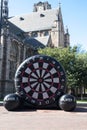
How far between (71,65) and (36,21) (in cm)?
2916

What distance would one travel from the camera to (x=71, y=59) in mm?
48781

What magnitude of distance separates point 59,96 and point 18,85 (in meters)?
2.16

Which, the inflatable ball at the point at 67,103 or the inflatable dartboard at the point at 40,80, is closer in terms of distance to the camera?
the inflatable ball at the point at 67,103

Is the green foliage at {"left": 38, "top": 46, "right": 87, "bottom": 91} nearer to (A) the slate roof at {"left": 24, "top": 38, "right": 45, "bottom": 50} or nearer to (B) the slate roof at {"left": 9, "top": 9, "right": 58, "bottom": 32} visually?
(A) the slate roof at {"left": 24, "top": 38, "right": 45, "bottom": 50}

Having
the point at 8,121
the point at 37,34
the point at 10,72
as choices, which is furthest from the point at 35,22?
the point at 8,121

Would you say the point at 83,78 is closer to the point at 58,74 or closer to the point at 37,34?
the point at 37,34

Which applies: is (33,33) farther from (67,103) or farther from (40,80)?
(67,103)

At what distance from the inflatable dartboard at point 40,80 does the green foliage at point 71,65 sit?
1231 inches

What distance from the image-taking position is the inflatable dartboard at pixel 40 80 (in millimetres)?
15867

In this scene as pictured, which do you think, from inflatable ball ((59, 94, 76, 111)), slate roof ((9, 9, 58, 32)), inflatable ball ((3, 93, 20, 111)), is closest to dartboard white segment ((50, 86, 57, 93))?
inflatable ball ((59, 94, 76, 111))

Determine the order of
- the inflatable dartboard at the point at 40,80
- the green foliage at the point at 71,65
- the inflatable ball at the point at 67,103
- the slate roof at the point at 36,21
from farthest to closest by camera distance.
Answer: the slate roof at the point at 36,21 < the green foliage at the point at 71,65 < the inflatable dartboard at the point at 40,80 < the inflatable ball at the point at 67,103

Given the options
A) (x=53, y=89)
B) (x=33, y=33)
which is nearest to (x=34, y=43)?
(x=33, y=33)

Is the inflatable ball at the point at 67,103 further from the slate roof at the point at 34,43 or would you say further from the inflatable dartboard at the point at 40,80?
the slate roof at the point at 34,43

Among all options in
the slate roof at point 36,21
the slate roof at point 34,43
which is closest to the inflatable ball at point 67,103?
the slate roof at point 34,43
